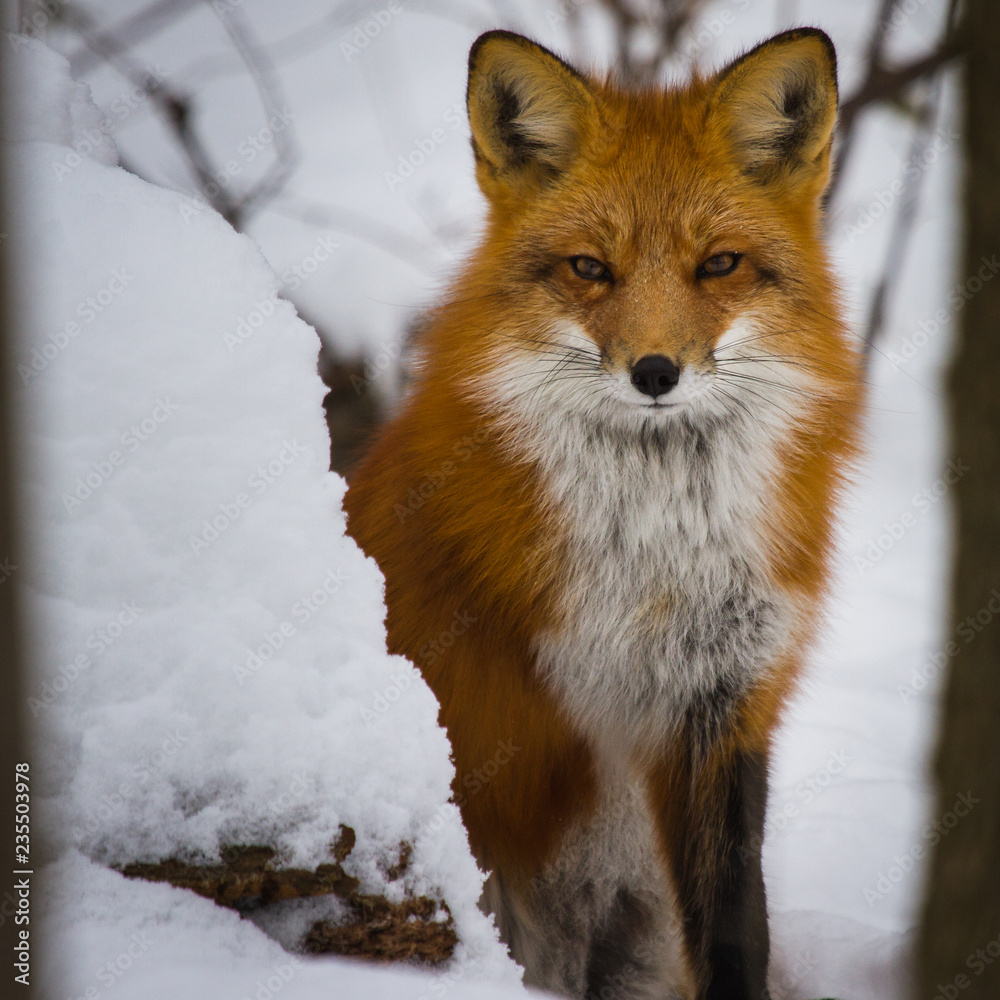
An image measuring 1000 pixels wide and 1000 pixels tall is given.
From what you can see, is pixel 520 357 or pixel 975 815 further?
pixel 975 815

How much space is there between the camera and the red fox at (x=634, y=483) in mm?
1895

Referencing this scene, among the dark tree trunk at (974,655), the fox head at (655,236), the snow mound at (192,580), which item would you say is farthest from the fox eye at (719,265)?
the snow mound at (192,580)

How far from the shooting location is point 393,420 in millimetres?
2299

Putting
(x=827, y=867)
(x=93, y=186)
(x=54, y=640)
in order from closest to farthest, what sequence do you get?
(x=54, y=640)
(x=93, y=186)
(x=827, y=867)

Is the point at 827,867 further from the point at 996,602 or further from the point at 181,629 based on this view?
the point at 181,629

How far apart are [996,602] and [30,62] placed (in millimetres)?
2398

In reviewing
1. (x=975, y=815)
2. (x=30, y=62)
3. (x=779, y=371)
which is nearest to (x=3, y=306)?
(x=30, y=62)

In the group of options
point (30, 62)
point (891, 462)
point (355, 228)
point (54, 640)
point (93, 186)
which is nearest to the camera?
point (54, 640)

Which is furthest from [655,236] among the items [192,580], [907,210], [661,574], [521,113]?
[907,210]

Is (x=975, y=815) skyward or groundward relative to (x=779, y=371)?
groundward

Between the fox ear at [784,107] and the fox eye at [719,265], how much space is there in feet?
0.90

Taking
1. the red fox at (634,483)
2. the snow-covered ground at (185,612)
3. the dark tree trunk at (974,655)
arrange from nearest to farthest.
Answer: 1. the snow-covered ground at (185,612)
2. the red fox at (634,483)
3. the dark tree trunk at (974,655)

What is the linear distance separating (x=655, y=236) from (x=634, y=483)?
0.53m

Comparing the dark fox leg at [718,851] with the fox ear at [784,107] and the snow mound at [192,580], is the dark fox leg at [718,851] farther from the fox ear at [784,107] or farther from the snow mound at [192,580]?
the fox ear at [784,107]
